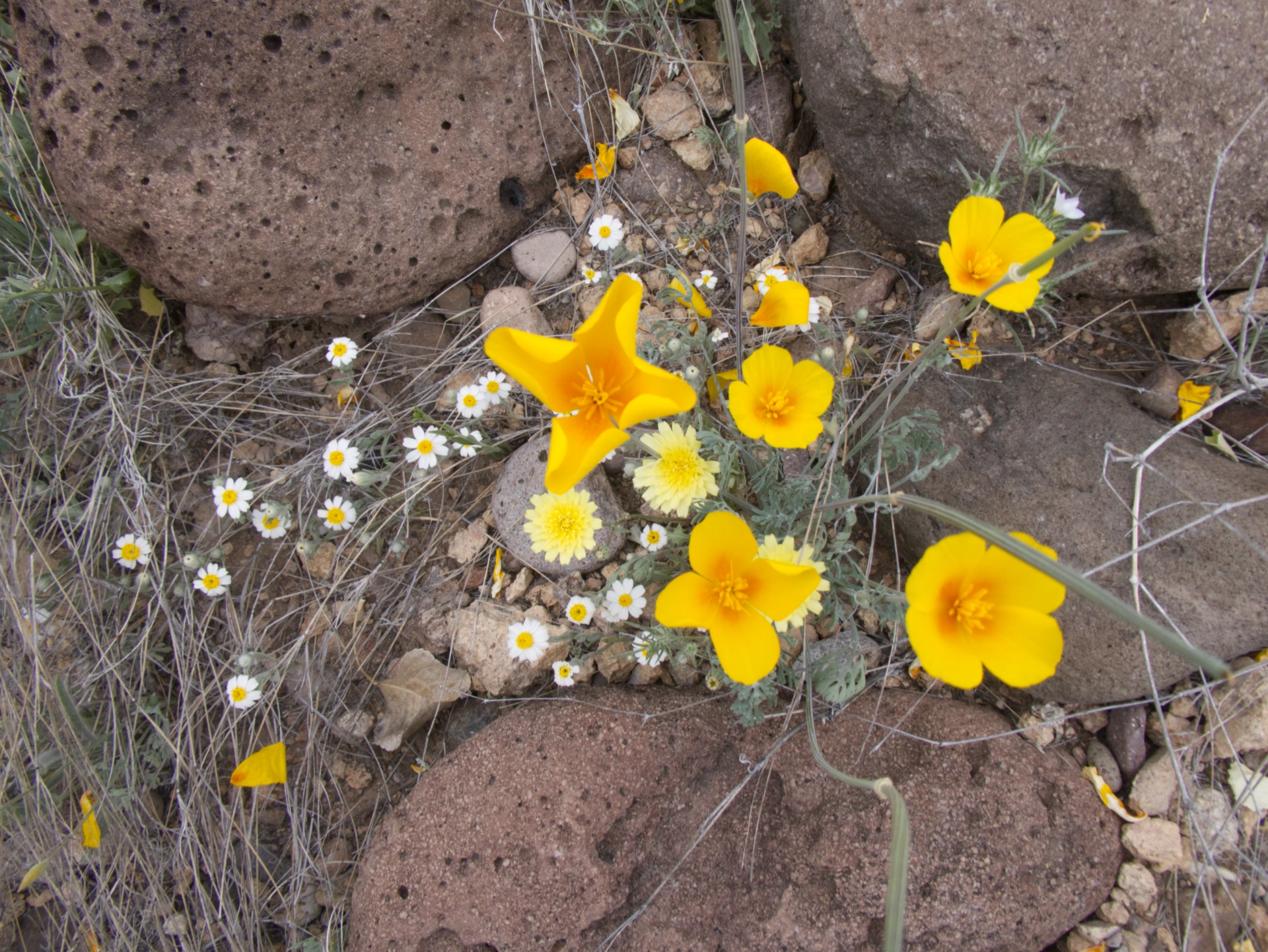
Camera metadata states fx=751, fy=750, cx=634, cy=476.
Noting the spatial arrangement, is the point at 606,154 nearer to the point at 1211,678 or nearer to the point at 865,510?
the point at 865,510

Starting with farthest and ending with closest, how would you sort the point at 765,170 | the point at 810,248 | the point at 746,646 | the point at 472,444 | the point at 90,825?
1. the point at 810,248
2. the point at 472,444
3. the point at 90,825
4. the point at 765,170
5. the point at 746,646

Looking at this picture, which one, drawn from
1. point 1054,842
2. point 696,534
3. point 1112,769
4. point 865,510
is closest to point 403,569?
point 696,534

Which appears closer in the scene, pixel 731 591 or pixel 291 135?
pixel 731 591

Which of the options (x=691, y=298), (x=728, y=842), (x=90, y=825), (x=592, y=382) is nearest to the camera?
(x=592, y=382)

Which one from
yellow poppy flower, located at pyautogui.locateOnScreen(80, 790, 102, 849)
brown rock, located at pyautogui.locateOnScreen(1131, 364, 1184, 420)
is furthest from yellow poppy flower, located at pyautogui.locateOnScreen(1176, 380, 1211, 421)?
yellow poppy flower, located at pyautogui.locateOnScreen(80, 790, 102, 849)

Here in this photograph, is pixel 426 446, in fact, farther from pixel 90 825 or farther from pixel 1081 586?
pixel 1081 586

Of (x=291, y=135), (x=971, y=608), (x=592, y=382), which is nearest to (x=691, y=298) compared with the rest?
(x=592, y=382)

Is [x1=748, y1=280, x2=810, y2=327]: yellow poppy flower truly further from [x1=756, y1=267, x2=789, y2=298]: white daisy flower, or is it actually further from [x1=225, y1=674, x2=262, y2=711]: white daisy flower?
[x1=225, y1=674, x2=262, y2=711]: white daisy flower
